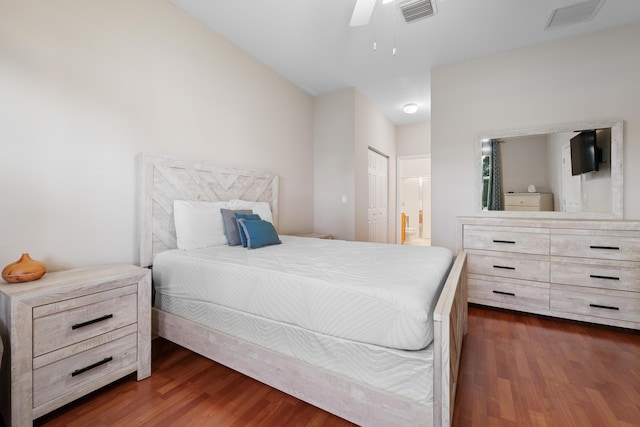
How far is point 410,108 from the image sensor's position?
4836 mm

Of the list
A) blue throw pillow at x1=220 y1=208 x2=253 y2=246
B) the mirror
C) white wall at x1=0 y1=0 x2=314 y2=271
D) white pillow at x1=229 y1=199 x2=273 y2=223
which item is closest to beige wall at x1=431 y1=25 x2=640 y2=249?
the mirror

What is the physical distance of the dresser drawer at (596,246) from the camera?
2.38 meters

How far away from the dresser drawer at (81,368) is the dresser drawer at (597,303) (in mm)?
3496

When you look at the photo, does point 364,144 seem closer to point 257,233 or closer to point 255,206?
point 255,206

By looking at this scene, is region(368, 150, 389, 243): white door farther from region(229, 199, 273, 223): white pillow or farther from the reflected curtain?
region(229, 199, 273, 223): white pillow

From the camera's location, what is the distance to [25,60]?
5.47ft

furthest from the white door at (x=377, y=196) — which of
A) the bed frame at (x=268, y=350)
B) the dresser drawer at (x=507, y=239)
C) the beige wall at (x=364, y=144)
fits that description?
the bed frame at (x=268, y=350)

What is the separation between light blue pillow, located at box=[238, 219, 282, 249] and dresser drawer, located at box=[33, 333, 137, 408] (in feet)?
3.29

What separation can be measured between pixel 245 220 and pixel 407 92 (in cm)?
327

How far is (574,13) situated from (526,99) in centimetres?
78

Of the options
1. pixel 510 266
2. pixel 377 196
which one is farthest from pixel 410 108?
pixel 510 266

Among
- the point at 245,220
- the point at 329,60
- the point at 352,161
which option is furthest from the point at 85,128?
the point at 352,161

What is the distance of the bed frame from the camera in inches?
43.6

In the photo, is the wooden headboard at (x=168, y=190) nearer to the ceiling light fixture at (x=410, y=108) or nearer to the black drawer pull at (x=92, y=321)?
the black drawer pull at (x=92, y=321)
